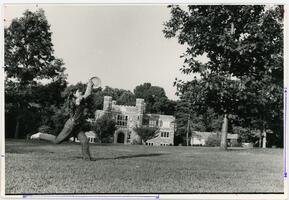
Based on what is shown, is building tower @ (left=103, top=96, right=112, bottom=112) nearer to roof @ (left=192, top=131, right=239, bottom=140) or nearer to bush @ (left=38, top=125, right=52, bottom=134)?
bush @ (left=38, top=125, right=52, bottom=134)

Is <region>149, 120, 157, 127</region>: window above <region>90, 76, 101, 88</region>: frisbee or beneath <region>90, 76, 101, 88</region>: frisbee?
beneath

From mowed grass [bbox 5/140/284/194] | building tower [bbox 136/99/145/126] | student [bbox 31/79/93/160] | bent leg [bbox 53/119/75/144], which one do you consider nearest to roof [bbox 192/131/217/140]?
mowed grass [bbox 5/140/284/194]

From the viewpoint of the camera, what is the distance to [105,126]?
11852mm

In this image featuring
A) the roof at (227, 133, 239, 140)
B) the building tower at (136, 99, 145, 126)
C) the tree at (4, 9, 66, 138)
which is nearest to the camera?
the tree at (4, 9, 66, 138)

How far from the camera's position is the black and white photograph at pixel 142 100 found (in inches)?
348

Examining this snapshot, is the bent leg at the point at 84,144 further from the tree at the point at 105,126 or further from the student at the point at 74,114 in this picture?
the tree at the point at 105,126

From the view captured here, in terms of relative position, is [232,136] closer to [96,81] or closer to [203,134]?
[203,134]

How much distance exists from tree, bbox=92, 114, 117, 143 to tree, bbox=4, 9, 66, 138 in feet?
5.33

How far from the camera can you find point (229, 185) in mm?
8758

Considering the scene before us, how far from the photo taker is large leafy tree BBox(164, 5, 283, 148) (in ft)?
35.5

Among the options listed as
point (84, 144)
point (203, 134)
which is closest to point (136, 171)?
point (84, 144)

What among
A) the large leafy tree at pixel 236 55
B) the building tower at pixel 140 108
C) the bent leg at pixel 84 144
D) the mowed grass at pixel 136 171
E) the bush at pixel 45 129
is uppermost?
the large leafy tree at pixel 236 55

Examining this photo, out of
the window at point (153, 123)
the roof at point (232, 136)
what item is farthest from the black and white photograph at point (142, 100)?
the roof at point (232, 136)

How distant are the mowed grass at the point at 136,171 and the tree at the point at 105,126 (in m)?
0.57
